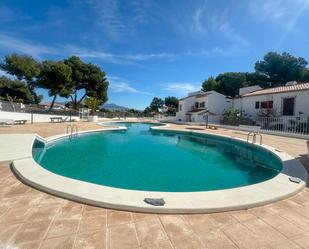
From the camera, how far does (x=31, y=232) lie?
255 centimetres

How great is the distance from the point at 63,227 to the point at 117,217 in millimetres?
755

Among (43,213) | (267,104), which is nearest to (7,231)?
(43,213)

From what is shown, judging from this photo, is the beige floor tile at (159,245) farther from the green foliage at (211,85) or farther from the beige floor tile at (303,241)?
the green foliage at (211,85)

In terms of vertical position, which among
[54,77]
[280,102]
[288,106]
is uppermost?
[54,77]

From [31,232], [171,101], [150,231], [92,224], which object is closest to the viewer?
[31,232]

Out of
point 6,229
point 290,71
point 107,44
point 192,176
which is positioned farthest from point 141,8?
point 290,71

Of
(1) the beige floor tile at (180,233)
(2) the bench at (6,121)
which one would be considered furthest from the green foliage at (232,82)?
(1) the beige floor tile at (180,233)

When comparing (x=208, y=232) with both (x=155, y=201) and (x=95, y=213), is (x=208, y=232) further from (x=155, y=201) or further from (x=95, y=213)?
(x=95, y=213)

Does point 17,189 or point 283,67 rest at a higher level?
point 283,67

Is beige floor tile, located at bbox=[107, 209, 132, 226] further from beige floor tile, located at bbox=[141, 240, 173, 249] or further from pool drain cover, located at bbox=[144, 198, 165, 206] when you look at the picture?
beige floor tile, located at bbox=[141, 240, 173, 249]

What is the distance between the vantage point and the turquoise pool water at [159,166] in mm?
5996

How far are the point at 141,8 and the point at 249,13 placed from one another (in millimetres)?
6559

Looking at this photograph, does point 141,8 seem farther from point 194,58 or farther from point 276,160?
point 276,160

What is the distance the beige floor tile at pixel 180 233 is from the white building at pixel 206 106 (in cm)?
2299
